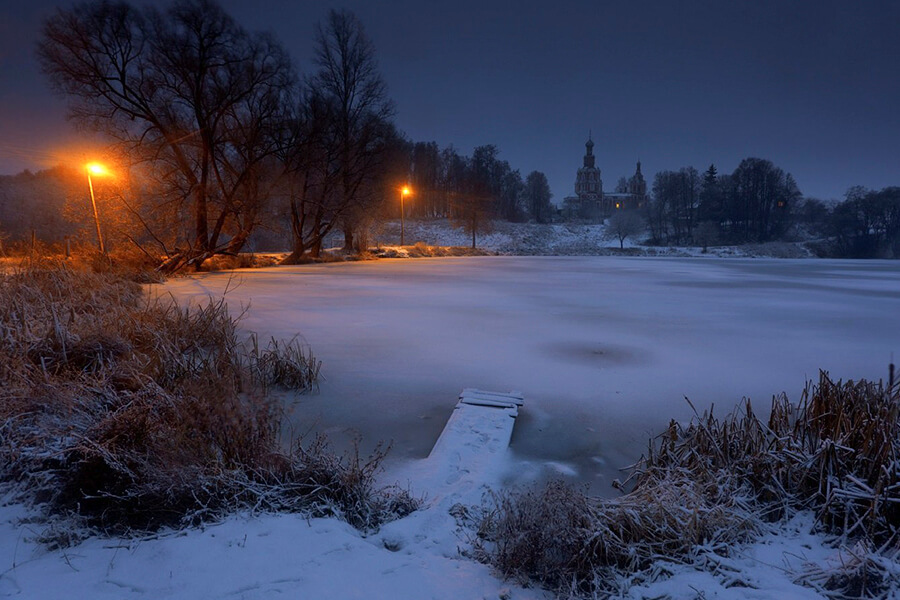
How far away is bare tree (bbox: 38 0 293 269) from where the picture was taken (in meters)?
15.4

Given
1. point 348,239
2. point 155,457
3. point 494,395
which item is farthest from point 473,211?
point 155,457

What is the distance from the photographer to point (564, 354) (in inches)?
261

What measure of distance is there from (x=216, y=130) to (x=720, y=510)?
21.4 metres

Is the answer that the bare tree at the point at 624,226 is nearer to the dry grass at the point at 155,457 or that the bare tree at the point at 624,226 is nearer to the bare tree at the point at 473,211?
the bare tree at the point at 473,211

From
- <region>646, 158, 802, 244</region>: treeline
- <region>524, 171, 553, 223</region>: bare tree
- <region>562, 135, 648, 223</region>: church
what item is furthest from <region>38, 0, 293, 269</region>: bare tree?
<region>562, 135, 648, 223</region>: church

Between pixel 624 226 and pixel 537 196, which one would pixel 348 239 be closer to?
pixel 624 226

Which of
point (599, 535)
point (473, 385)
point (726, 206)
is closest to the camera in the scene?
point (599, 535)

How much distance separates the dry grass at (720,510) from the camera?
88.6 inches

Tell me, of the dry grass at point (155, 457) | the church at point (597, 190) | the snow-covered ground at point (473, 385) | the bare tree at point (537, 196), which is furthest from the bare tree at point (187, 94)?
the church at point (597, 190)

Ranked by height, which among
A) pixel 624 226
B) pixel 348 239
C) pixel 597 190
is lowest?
pixel 348 239

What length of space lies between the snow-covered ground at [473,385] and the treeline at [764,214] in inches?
1733

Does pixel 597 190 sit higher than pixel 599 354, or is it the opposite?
pixel 597 190

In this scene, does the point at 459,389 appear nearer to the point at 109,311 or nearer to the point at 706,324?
the point at 109,311

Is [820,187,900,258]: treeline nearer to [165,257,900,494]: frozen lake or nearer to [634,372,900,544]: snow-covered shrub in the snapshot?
[165,257,900,494]: frozen lake
